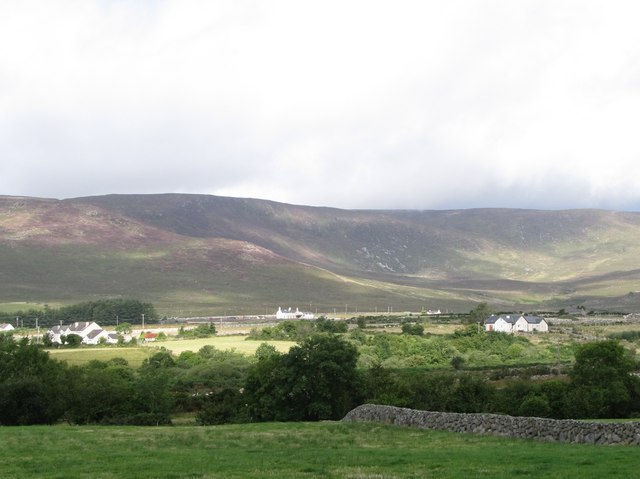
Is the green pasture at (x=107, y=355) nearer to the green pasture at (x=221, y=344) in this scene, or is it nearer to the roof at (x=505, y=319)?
the green pasture at (x=221, y=344)

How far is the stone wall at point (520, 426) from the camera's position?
1978cm

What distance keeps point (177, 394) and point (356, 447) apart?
40351 millimetres

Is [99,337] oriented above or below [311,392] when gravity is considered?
below

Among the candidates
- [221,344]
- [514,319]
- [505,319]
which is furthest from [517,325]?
[221,344]

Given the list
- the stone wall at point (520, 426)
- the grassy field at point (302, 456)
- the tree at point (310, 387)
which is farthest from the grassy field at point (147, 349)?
the grassy field at point (302, 456)

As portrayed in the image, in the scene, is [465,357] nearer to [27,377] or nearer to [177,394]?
[177,394]

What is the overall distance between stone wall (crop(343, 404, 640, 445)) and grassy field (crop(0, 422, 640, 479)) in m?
0.69

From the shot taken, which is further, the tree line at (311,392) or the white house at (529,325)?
the white house at (529,325)

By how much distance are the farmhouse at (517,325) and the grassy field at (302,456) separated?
110021mm

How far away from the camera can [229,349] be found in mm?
97312

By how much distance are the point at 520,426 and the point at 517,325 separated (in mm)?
115129

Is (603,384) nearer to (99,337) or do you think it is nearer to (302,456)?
(302,456)

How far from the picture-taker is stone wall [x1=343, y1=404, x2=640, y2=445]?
19.8m

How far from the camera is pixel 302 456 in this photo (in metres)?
19.3
